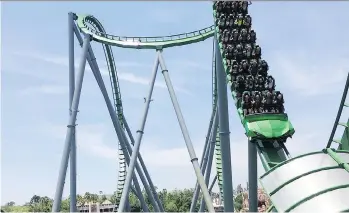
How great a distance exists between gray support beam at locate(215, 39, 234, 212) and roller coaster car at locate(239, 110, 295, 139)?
6.97 feet

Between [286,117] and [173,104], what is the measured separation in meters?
5.05

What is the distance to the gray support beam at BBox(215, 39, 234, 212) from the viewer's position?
53.7 feet

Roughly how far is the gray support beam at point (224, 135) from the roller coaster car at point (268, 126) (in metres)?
2.12

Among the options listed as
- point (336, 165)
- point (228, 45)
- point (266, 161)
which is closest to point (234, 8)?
point (228, 45)

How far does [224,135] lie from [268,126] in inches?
118

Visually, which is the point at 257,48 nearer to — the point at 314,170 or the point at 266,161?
the point at 266,161

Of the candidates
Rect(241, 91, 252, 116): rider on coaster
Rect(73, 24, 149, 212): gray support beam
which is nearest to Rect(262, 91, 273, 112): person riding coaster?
Rect(241, 91, 252, 116): rider on coaster

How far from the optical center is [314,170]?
985cm

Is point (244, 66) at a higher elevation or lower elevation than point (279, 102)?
higher

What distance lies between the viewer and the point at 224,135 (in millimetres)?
16797

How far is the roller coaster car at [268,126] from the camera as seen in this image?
13845mm

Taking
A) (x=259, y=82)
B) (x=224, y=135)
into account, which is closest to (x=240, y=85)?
(x=259, y=82)

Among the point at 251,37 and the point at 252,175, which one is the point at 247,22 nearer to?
the point at 251,37

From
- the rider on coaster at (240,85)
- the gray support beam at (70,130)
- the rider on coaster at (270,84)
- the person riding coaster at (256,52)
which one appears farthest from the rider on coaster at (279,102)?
the gray support beam at (70,130)
